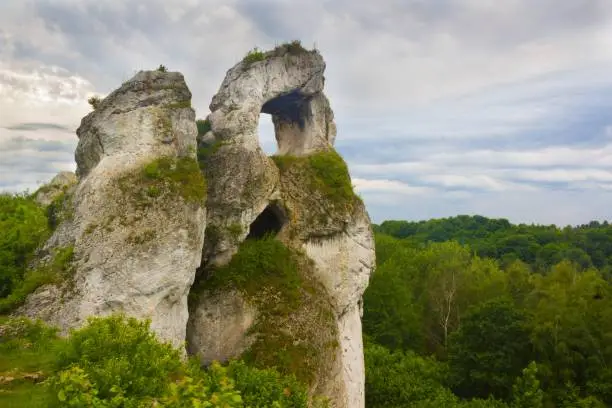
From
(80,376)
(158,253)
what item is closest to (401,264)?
(158,253)

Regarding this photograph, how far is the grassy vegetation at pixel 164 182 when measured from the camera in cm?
1680

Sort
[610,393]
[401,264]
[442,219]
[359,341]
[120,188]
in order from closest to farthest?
[120,188] < [359,341] < [610,393] < [401,264] < [442,219]

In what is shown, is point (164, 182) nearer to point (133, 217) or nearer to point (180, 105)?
point (133, 217)

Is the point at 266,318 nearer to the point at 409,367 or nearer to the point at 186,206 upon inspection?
the point at 186,206

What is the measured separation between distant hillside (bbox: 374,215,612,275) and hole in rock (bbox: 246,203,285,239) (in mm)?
47632

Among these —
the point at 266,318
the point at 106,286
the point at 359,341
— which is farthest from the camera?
the point at 359,341

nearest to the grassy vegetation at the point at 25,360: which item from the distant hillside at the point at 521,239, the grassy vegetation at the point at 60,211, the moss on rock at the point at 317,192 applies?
the grassy vegetation at the point at 60,211

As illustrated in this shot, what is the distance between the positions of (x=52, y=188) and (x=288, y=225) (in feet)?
80.6

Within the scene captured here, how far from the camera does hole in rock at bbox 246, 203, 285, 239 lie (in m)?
21.7

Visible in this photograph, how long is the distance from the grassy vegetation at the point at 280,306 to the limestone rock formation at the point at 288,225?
49 mm

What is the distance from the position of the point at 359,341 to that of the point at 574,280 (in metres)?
23.1

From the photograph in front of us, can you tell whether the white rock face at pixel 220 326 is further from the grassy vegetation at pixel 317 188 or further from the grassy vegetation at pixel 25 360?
the grassy vegetation at pixel 25 360

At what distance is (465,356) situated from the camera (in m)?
30.4

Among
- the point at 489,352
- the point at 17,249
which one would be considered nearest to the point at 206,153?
the point at 17,249
